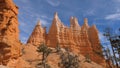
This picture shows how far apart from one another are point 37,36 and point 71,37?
20.4 meters

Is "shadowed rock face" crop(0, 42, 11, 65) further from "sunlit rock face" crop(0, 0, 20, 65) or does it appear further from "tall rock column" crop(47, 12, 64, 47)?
"tall rock column" crop(47, 12, 64, 47)

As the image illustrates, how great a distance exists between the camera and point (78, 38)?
416 ft

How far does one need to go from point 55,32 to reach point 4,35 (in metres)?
85.9

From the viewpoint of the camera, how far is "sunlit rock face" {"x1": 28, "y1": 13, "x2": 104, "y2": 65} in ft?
381

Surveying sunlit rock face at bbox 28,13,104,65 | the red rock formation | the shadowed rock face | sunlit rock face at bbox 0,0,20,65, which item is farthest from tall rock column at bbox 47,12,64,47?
the shadowed rock face

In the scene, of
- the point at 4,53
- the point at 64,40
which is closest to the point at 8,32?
the point at 4,53

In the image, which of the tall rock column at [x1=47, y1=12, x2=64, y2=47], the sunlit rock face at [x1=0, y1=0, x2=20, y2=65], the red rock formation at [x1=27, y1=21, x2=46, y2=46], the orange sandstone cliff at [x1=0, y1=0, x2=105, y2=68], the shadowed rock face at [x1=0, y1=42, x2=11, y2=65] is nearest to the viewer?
the shadowed rock face at [x1=0, y1=42, x2=11, y2=65]

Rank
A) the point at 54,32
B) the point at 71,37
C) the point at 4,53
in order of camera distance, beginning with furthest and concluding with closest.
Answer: the point at 71,37, the point at 54,32, the point at 4,53

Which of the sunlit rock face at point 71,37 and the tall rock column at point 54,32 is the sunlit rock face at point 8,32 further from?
the tall rock column at point 54,32

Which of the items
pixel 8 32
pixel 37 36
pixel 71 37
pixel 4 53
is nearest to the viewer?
pixel 4 53

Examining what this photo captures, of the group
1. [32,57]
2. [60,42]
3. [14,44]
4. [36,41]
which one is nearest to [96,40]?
[60,42]

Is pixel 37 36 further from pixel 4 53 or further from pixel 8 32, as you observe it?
pixel 4 53

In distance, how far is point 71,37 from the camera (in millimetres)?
124750

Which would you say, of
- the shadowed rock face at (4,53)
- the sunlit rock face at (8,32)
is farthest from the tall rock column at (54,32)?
the shadowed rock face at (4,53)
